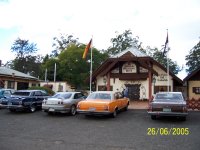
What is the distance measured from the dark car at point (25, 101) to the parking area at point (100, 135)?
3.61 meters

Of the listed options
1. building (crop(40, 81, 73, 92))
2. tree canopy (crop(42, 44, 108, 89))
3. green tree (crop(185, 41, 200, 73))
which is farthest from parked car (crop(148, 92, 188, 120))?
green tree (crop(185, 41, 200, 73))

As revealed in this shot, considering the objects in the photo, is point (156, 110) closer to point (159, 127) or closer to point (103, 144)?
point (159, 127)

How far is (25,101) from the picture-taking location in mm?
18656

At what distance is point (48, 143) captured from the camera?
962cm

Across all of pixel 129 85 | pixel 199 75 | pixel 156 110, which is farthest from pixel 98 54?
pixel 156 110

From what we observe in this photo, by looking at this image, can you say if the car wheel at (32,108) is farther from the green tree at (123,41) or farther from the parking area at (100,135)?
the green tree at (123,41)

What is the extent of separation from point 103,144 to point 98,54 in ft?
146

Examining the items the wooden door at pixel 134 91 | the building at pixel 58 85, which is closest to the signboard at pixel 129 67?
the wooden door at pixel 134 91

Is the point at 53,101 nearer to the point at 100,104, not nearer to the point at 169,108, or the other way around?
the point at 100,104

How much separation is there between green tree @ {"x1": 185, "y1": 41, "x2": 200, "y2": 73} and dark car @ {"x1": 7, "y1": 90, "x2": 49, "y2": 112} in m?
53.5

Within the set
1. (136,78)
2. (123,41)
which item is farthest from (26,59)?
(136,78)

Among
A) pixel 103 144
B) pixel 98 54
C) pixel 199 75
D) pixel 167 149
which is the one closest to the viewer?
pixel 167 149

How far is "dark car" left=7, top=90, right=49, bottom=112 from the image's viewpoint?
1848cm

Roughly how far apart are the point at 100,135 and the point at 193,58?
203ft
